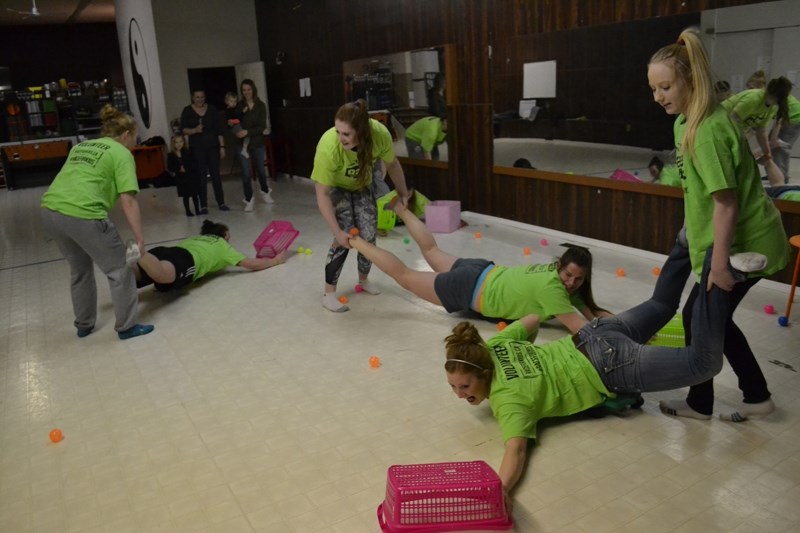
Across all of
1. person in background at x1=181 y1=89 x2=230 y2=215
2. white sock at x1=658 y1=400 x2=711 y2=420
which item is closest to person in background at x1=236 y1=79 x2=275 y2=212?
person in background at x1=181 y1=89 x2=230 y2=215

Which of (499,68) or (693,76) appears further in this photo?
(499,68)

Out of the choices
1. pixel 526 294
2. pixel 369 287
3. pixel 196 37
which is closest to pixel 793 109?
pixel 526 294

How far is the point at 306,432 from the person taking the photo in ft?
8.97

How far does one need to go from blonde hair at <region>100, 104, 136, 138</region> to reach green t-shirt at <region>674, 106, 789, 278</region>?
2.99 meters

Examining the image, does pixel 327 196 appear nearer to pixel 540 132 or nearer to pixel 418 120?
pixel 540 132

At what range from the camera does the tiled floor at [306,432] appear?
2199 millimetres

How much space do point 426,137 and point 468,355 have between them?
17.0 ft

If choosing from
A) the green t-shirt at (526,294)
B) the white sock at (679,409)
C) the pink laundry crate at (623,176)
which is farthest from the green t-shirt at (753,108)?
the white sock at (679,409)

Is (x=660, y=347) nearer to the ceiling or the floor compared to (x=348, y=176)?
nearer to the floor

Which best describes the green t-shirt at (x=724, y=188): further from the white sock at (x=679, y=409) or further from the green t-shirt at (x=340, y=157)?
the green t-shirt at (x=340, y=157)

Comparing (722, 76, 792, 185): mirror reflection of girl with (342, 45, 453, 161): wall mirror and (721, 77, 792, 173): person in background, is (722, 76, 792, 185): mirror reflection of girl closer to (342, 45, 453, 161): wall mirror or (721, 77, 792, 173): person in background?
(721, 77, 792, 173): person in background

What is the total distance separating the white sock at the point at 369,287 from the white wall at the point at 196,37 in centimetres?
783

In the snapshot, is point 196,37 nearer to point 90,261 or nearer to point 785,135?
point 90,261

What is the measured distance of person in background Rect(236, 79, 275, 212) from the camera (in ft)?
26.9
